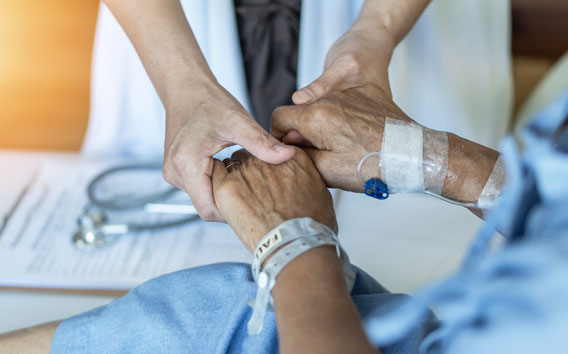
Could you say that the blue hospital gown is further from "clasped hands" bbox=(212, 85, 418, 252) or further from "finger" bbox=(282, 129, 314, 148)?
"finger" bbox=(282, 129, 314, 148)

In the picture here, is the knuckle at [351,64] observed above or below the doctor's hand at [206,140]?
above

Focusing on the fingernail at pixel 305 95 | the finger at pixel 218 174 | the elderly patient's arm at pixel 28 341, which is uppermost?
the fingernail at pixel 305 95

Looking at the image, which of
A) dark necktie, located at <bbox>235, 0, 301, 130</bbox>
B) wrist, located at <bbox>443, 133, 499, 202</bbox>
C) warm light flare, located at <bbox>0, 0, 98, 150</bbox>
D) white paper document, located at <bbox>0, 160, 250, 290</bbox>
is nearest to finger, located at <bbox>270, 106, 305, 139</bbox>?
wrist, located at <bbox>443, 133, 499, 202</bbox>

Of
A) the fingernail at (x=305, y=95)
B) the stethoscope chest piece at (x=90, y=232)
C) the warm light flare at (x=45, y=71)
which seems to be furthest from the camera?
the warm light flare at (x=45, y=71)

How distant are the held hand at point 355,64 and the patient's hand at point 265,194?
15cm

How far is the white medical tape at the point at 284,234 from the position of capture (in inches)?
26.4

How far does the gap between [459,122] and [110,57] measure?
838mm

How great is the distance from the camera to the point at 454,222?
125 centimetres

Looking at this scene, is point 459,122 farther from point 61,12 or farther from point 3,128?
point 61,12

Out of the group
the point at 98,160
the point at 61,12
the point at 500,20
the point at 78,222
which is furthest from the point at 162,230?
the point at 61,12

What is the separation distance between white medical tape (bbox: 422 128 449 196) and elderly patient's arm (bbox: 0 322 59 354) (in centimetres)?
52

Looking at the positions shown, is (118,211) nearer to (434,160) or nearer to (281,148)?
(281,148)

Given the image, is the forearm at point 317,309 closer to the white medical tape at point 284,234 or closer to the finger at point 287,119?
the white medical tape at point 284,234

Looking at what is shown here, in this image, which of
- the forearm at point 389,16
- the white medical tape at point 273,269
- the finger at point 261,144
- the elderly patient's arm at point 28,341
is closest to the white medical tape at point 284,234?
the white medical tape at point 273,269
